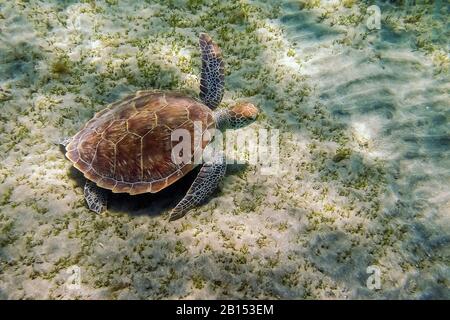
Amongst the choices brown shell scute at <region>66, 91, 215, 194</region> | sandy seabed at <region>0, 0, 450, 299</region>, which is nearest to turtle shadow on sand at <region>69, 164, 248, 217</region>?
sandy seabed at <region>0, 0, 450, 299</region>

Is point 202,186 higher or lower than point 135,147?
lower

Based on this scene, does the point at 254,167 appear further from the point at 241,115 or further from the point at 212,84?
the point at 212,84

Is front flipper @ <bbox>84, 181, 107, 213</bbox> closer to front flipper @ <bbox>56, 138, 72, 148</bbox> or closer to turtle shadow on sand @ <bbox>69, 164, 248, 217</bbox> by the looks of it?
turtle shadow on sand @ <bbox>69, 164, 248, 217</bbox>

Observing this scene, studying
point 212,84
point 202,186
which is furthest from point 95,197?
point 212,84

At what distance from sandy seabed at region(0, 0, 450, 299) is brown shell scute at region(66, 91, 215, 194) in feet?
1.11

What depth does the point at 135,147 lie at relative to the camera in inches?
153

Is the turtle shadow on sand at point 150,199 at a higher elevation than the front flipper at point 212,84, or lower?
lower

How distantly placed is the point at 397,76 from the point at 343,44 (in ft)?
3.39

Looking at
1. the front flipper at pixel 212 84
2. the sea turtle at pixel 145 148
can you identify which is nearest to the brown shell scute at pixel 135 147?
the sea turtle at pixel 145 148

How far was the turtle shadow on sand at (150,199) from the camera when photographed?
3936 mm

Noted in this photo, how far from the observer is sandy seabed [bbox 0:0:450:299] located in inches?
136

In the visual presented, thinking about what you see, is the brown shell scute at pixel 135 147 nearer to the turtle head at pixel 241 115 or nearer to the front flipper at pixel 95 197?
the front flipper at pixel 95 197

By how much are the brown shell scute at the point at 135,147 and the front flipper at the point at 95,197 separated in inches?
6.8

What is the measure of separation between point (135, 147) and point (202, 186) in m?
0.93
